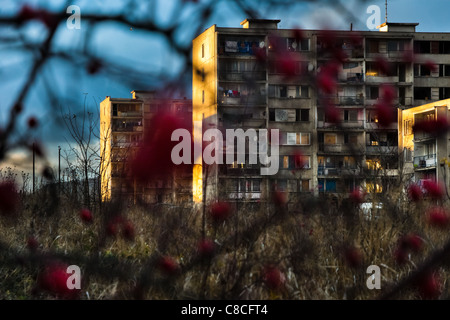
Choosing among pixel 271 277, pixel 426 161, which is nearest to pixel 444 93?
pixel 426 161

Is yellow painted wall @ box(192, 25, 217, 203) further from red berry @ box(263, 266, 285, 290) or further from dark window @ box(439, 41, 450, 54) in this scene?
dark window @ box(439, 41, 450, 54)

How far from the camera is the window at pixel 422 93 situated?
44656 millimetres

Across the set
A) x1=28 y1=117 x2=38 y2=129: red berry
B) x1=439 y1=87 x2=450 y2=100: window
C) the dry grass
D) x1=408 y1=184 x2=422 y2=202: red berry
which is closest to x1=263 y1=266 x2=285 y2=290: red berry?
the dry grass

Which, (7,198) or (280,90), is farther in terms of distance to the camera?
(280,90)

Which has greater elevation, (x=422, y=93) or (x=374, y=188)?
(x=422, y=93)

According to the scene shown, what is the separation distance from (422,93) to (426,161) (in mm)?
7948

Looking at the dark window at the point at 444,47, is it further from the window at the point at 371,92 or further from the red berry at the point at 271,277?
the red berry at the point at 271,277

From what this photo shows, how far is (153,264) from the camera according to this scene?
7.82ft

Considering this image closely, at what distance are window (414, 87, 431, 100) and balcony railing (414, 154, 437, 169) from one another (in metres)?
6.68

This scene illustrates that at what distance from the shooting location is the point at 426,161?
38.7 m

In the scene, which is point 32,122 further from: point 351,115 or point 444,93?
point 444,93

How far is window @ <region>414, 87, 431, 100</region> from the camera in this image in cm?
4466
